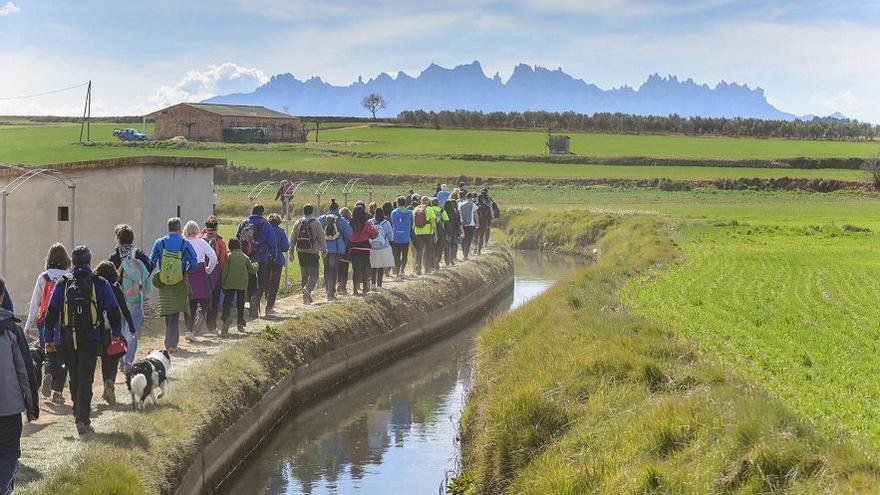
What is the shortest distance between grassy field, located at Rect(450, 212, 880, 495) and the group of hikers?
429cm

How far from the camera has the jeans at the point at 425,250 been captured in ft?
98.1

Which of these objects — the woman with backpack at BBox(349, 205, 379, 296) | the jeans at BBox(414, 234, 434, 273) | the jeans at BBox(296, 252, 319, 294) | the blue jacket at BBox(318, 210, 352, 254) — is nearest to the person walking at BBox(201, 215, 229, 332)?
the jeans at BBox(296, 252, 319, 294)

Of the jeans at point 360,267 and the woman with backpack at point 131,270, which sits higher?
the woman with backpack at point 131,270

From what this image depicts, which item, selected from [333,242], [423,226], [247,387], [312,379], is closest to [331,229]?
[333,242]

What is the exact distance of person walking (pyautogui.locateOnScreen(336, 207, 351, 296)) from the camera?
82.6ft

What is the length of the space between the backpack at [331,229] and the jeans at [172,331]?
6.17 meters

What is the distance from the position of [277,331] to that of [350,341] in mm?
3029

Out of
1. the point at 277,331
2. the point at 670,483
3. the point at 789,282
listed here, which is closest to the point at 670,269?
the point at 789,282

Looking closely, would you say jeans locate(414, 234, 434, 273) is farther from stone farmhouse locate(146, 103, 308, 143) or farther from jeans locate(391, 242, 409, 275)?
stone farmhouse locate(146, 103, 308, 143)

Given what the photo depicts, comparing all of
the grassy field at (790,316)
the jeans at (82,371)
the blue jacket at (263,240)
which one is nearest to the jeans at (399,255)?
the grassy field at (790,316)

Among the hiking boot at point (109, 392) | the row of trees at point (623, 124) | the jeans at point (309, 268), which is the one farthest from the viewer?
the row of trees at point (623, 124)

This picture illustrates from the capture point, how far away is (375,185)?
7719cm

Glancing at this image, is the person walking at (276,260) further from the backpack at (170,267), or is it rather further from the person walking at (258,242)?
the backpack at (170,267)

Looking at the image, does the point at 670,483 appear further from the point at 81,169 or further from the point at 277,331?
the point at 81,169
